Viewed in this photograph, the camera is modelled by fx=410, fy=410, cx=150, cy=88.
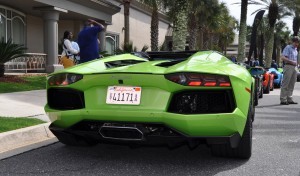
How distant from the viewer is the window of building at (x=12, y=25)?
1920 centimetres

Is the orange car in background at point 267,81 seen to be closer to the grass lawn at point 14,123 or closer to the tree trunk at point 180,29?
the tree trunk at point 180,29

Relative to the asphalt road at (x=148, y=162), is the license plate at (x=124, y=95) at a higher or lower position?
higher

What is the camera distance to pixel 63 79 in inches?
160

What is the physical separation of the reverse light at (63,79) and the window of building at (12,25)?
1566 cm

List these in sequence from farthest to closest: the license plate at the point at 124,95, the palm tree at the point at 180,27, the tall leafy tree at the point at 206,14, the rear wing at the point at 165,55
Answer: the tall leafy tree at the point at 206,14
the palm tree at the point at 180,27
the rear wing at the point at 165,55
the license plate at the point at 124,95

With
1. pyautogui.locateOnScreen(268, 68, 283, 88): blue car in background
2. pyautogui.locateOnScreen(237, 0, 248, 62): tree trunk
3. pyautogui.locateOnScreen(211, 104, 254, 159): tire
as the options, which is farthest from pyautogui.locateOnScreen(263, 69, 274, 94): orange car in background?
pyautogui.locateOnScreen(237, 0, 248, 62): tree trunk

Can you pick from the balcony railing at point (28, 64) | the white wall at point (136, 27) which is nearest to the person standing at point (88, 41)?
the balcony railing at point (28, 64)

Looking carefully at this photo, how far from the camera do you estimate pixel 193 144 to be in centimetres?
388

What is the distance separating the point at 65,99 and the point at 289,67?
7.43m

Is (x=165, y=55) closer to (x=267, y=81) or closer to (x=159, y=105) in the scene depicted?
(x=159, y=105)

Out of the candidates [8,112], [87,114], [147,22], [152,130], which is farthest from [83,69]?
[147,22]

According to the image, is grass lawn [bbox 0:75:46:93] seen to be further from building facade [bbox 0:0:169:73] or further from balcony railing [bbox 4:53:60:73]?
balcony railing [bbox 4:53:60:73]

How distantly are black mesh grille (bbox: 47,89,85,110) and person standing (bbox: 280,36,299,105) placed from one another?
7284 mm

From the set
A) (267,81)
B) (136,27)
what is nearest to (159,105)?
(267,81)
